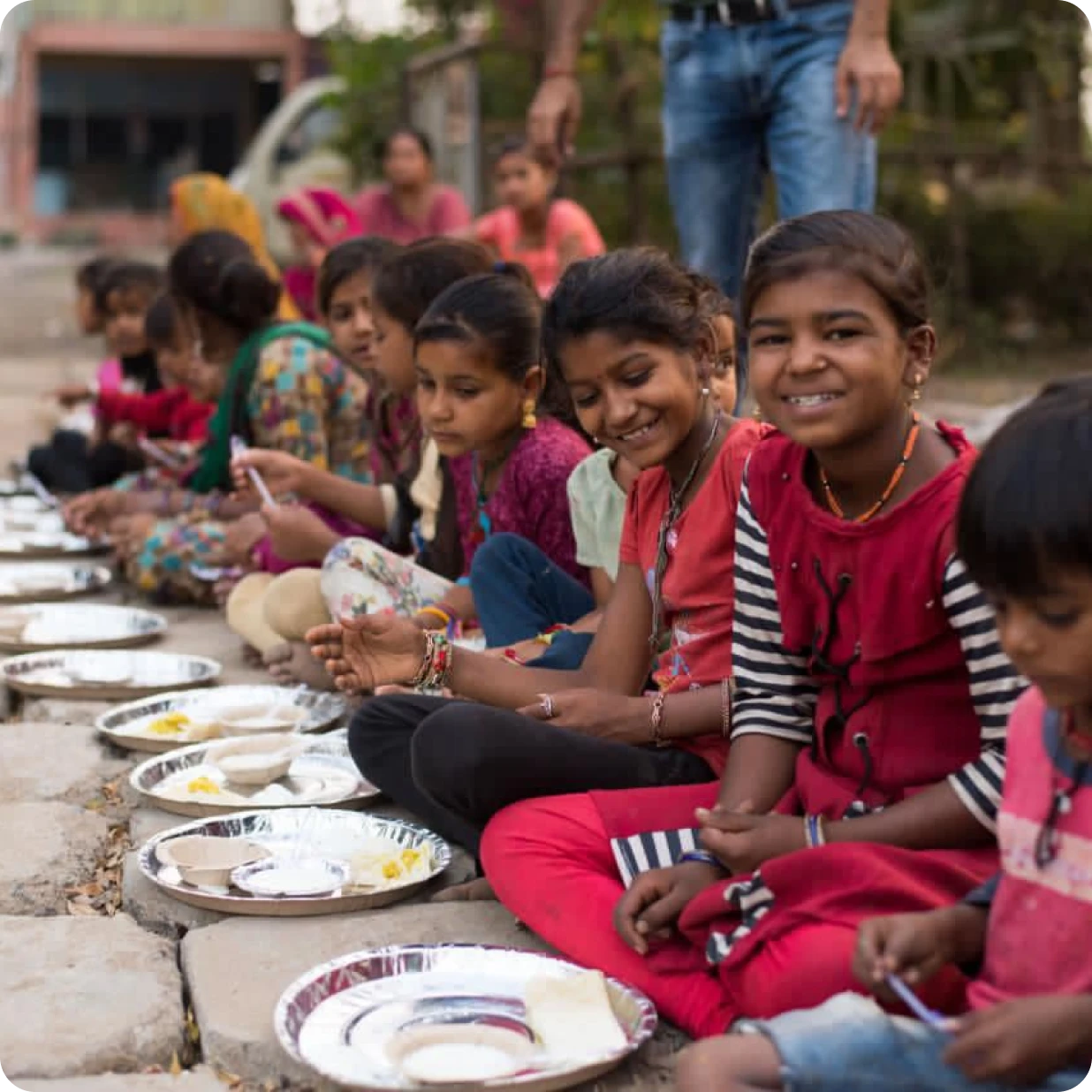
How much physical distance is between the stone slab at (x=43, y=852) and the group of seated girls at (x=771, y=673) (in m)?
0.47

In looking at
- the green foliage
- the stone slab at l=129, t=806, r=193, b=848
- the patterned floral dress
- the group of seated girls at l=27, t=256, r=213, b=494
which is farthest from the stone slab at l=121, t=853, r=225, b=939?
the green foliage

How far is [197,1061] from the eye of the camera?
199cm

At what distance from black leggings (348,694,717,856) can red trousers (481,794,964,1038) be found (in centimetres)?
5

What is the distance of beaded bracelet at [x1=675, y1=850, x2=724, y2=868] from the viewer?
6.56ft

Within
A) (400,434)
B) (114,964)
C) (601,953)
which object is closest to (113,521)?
(400,434)

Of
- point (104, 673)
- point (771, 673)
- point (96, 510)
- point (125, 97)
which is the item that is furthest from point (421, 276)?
point (125, 97)

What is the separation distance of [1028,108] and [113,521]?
859 cm

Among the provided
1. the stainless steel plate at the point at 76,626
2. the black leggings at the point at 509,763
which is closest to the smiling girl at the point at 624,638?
the black leggings at the point at 509,763

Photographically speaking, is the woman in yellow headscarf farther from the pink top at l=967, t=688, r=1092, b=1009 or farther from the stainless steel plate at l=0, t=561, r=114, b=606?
the pink top at l=967, t=688, r=1092, b=1009

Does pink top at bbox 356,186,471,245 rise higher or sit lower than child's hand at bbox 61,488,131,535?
higher

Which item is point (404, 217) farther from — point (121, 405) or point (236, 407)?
point (236, 407)

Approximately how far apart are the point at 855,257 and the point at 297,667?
1.92m

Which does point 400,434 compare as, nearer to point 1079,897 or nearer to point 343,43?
point 1079,897

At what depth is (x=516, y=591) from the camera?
295cm
